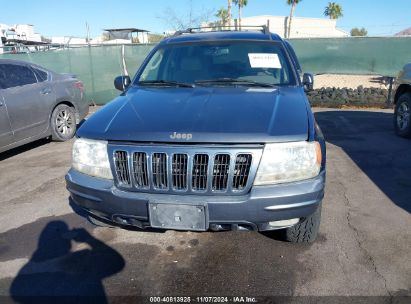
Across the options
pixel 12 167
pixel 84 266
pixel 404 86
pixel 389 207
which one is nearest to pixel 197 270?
pixel 84 266

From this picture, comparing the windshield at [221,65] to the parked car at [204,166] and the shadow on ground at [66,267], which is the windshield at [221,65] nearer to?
the parked car at [204,166]

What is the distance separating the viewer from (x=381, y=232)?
345cm

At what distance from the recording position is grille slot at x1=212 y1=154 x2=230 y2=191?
8.24 ft

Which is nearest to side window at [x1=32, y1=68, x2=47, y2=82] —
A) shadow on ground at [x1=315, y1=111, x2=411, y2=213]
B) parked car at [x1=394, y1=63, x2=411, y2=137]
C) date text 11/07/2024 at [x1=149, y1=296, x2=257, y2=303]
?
date text 11/07/2024 at [x1=149, y1=296, x2=257, y2=303]

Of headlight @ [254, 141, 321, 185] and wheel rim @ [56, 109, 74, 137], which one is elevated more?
headlight @ [254, 141, 321, 185]

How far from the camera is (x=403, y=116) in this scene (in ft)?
22.6

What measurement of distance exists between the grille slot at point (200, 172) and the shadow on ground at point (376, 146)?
2.58 metres

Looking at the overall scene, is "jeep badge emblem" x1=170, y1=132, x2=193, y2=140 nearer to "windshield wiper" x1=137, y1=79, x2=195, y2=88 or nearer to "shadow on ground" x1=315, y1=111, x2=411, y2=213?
"windshield wiper" x1=137, y1=79, x2=195, y2=88

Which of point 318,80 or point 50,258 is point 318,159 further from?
point 318,80

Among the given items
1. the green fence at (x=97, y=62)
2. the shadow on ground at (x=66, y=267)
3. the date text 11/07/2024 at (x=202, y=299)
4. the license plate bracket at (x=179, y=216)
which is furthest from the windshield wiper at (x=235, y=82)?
the green fence at (x=97, y=62)

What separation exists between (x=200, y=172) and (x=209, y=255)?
37.3 inches

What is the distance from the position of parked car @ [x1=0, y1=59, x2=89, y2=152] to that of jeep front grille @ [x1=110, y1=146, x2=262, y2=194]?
3.97 m

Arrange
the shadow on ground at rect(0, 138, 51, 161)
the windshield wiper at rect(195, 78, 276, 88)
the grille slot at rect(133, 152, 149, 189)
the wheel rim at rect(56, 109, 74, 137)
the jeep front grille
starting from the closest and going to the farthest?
the jeep front grille
the grille slot at rect(133, 152, 149, 189)
the windshield wiper at rect(195, 78, 276, 88)
the shadow on ground at rect(0, 138, 51, 161)
the wheel rim at rect(56, 109, 74, 137)

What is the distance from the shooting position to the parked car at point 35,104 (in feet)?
18.8
